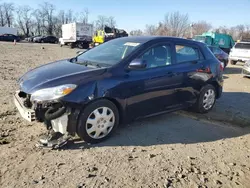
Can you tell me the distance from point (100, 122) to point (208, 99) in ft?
9.49

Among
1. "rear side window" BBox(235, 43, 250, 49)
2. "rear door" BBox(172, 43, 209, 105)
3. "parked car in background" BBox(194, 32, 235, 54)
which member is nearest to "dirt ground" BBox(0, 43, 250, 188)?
"rear door" BBox(172, 43, 209, 105)

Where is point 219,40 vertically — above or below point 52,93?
above

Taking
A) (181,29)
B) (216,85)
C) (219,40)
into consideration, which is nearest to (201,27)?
(181,29)

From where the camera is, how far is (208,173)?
3207 mm

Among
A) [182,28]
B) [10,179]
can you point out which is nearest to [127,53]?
[10,179]

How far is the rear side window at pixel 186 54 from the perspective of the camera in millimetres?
4895

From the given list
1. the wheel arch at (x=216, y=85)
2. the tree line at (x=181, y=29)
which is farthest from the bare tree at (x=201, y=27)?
the wheel arch at (x=216, y=85)

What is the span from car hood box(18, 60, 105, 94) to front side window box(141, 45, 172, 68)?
933 mm

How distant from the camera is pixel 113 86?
12.6 feet

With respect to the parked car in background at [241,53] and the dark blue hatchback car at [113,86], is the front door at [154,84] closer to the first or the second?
the dark blue hatchback car at [113,86]

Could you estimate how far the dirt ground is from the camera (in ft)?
9.75

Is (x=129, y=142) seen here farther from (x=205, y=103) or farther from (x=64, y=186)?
(x=205, y=103)

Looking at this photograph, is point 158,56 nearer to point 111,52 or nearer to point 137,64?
point 137,64

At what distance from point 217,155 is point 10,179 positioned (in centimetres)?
284
